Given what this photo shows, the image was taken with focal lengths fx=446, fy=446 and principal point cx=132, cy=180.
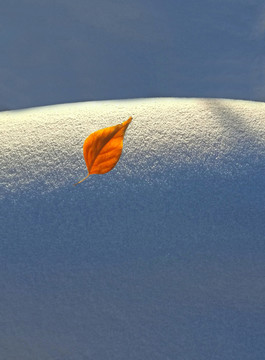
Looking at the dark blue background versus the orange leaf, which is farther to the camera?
the dark blue background

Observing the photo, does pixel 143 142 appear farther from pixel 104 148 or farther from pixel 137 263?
pixel 137 263

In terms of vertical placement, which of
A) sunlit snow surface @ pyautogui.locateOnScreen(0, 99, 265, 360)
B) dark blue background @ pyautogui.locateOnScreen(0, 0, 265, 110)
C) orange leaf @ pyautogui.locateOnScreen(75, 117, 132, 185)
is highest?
dark blue background @ pyautogui.locateOnScreen(0, 0, 265, 110)

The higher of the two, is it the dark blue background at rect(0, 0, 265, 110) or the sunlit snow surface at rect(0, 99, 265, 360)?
the dark blue background at rect(0, 0, 265, 110)

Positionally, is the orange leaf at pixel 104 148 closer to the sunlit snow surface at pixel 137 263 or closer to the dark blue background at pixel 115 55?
the sunlit snow surface at pixel 137 263

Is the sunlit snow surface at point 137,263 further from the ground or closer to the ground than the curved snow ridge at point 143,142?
closer to the ground

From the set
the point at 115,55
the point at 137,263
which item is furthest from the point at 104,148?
the point at 115,55

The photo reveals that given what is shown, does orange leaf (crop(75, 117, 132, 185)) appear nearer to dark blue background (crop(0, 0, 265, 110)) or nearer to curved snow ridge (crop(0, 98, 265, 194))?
curved snow ridge (crop(0, 98, 265, 194))

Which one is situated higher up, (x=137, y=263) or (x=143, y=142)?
(x=143, y=142)

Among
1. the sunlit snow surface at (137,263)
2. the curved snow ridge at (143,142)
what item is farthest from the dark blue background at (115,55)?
the sunlit snow surface at (137,263)

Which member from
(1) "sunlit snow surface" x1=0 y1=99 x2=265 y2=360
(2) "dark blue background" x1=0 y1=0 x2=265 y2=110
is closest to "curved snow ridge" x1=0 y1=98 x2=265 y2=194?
(1) "sunlit snow surface" x1=0 y1=99 x2=265 y2=360
